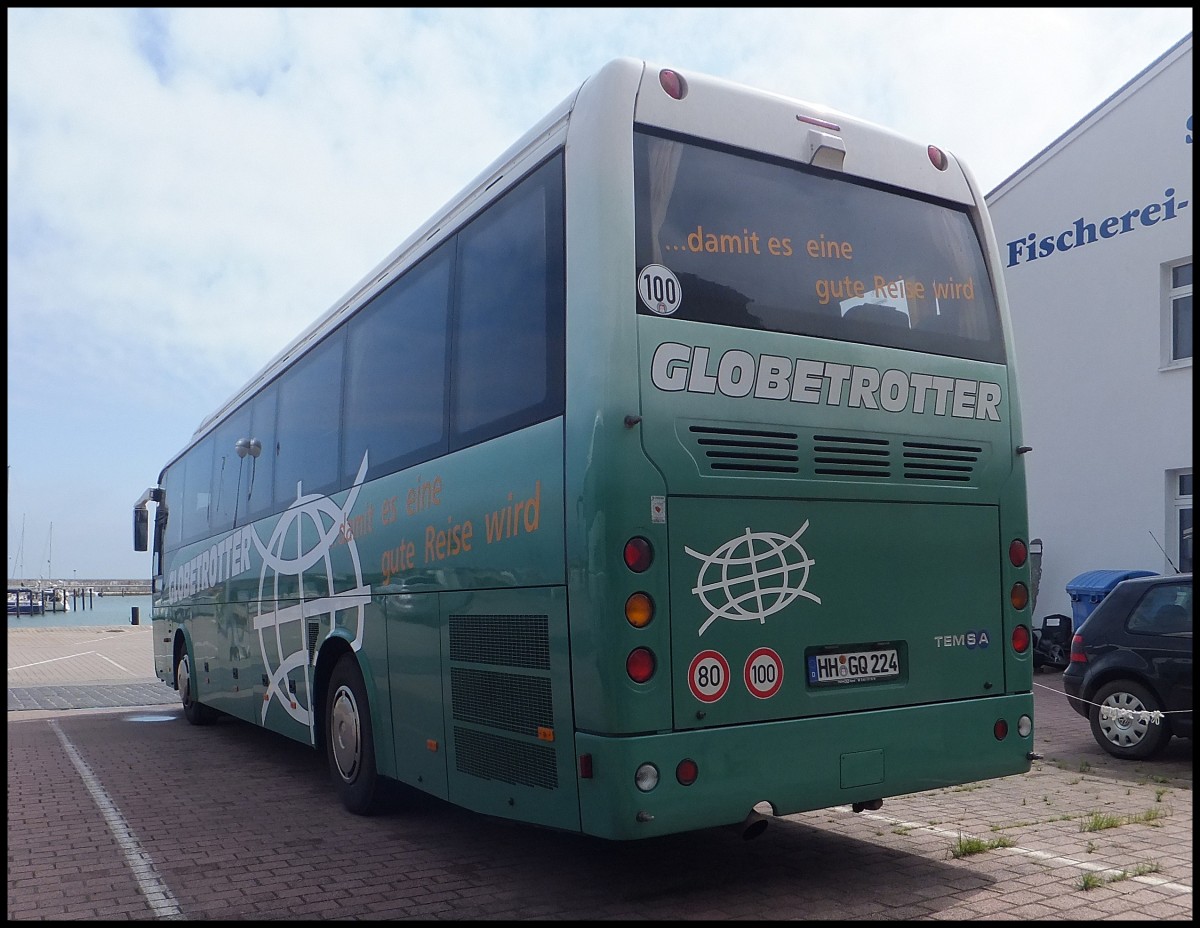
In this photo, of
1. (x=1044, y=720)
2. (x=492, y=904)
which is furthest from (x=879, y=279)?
(x=1044, y=720)

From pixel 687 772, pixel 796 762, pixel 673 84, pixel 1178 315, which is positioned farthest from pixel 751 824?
pixel 1178 315

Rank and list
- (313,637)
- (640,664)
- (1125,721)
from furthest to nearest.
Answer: (1125,721), (313,637), (640,664)

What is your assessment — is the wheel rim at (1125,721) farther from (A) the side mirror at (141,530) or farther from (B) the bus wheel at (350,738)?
(A) the side mirror at (141,530)

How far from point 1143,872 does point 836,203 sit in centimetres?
379

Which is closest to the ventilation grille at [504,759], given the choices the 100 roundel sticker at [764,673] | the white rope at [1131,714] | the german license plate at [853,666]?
the 100 roundel sticker at [764,673]

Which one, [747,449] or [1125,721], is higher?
[747,449]

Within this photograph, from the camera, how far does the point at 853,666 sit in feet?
17.9

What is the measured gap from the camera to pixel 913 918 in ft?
16.5

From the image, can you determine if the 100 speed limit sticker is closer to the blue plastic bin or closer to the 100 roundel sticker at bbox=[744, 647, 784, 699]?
the 100 roundel sticker at bbox=[744, 647, 784, 699]

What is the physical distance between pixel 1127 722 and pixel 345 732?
6.59 m

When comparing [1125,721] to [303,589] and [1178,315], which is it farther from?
[1178,315]

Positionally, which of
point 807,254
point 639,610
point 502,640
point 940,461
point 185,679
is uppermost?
point 807,254

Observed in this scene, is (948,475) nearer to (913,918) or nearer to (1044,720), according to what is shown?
(913,918)

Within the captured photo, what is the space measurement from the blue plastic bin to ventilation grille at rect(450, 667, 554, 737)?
11.9m
